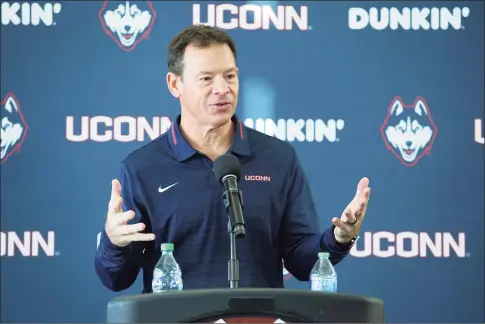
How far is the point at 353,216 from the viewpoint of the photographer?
2.57m

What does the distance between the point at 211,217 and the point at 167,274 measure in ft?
0.76

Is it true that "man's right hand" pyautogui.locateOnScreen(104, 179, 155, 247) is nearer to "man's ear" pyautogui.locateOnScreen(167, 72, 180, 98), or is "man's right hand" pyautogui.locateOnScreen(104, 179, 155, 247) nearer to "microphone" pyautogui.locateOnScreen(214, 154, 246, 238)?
"microphone" pyautogui.locateOnScreen(214, 154, 246, 238)

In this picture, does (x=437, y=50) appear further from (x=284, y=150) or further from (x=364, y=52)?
(x=284, y=150)

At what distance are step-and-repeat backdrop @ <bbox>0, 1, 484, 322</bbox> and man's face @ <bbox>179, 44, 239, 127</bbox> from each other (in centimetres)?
126

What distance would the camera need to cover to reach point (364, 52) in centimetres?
442

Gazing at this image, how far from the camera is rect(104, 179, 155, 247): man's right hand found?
2.50m

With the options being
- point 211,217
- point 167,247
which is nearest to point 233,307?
point 167,247

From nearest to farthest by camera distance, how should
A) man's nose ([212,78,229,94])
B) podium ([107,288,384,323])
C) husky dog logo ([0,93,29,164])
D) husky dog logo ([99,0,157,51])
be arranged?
1. podium ([107,288,384,323])
2. man's nose ([212,78,229,94])
3. husky dog logo ([0,93,29,164])
4. husky dog logo ([99,0,157,51])

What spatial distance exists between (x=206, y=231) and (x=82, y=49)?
177 cm

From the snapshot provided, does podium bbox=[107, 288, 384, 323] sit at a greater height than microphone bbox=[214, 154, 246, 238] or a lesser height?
lesser

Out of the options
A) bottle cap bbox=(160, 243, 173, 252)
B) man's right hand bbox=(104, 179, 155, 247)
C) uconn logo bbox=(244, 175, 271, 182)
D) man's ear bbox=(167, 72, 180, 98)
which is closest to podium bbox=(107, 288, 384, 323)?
man's right hand bbox=(104, 179, 155, 247)

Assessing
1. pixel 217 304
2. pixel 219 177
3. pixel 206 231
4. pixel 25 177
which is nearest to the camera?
pixel 217 304

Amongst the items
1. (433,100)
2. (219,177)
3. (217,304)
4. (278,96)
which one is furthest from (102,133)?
(217,304)

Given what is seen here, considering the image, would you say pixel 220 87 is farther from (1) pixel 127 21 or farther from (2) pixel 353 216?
(1) pixel 127 21
